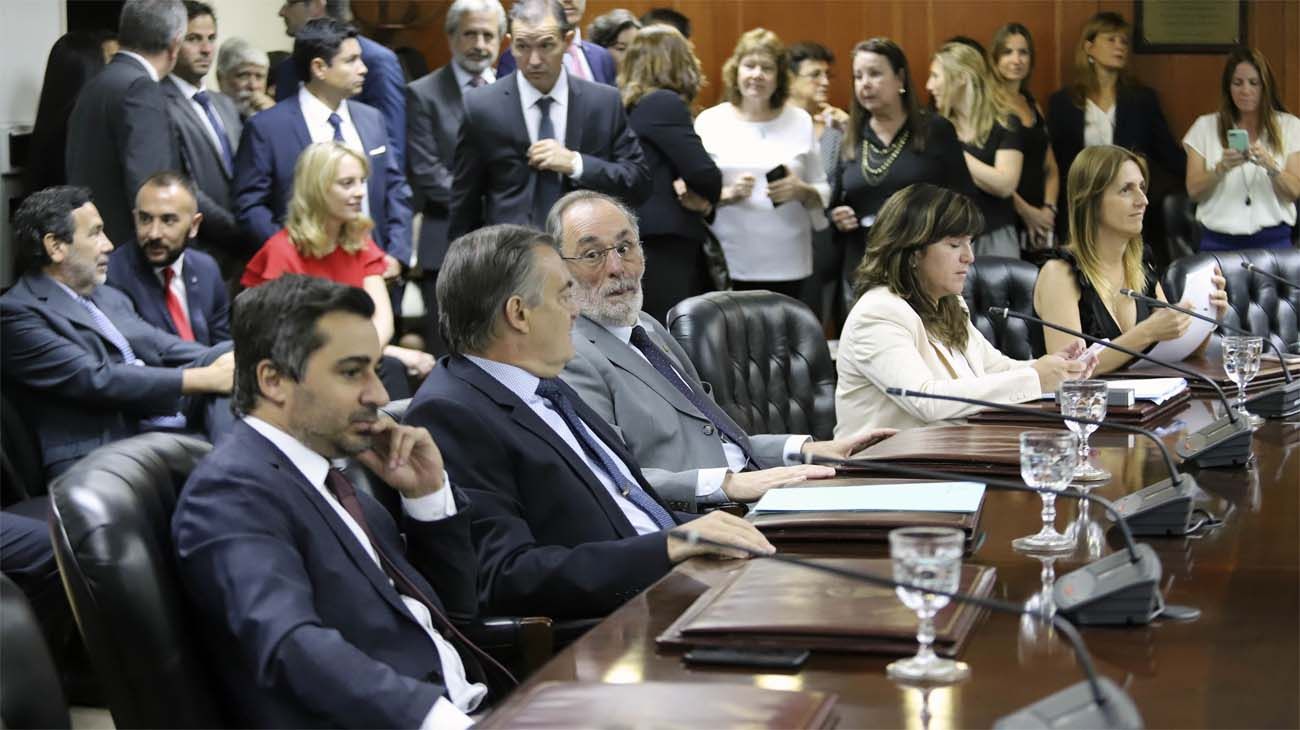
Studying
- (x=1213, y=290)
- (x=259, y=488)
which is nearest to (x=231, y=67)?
(x=1213, y=290)

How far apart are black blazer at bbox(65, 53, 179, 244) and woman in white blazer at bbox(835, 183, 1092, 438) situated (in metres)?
2.29

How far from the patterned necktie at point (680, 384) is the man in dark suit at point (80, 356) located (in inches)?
50.8

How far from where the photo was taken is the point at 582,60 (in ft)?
20.0

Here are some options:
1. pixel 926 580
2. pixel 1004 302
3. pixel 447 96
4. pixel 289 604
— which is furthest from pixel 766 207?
pixel 926 580

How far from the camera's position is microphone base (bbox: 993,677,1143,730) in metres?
1.39

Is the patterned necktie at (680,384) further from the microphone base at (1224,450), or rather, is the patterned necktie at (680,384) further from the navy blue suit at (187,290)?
the navy blue suit at (187,290)

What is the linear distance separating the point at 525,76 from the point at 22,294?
176cm

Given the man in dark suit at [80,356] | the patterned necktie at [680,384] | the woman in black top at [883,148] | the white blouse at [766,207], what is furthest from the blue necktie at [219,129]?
the patterned necktie at [680,384]

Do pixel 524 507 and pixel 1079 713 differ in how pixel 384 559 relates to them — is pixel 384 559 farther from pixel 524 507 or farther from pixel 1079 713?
pixel 1079 713

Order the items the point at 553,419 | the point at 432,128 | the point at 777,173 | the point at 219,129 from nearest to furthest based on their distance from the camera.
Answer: the point at 553,419 → the point at 219,129 → the point at 777,173 → the point at 432,128

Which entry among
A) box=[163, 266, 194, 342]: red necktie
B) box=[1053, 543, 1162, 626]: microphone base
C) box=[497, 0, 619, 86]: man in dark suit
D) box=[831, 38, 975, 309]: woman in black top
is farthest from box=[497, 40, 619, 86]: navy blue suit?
box=[1053, 543, 1162, 626]: microphone base

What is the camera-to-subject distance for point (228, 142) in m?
5.45

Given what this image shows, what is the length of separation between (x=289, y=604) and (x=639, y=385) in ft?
4.35

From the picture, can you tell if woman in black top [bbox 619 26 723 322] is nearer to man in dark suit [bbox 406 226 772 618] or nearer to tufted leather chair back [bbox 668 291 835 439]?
tufted leather chair back [bbox 668 291 835 439]
